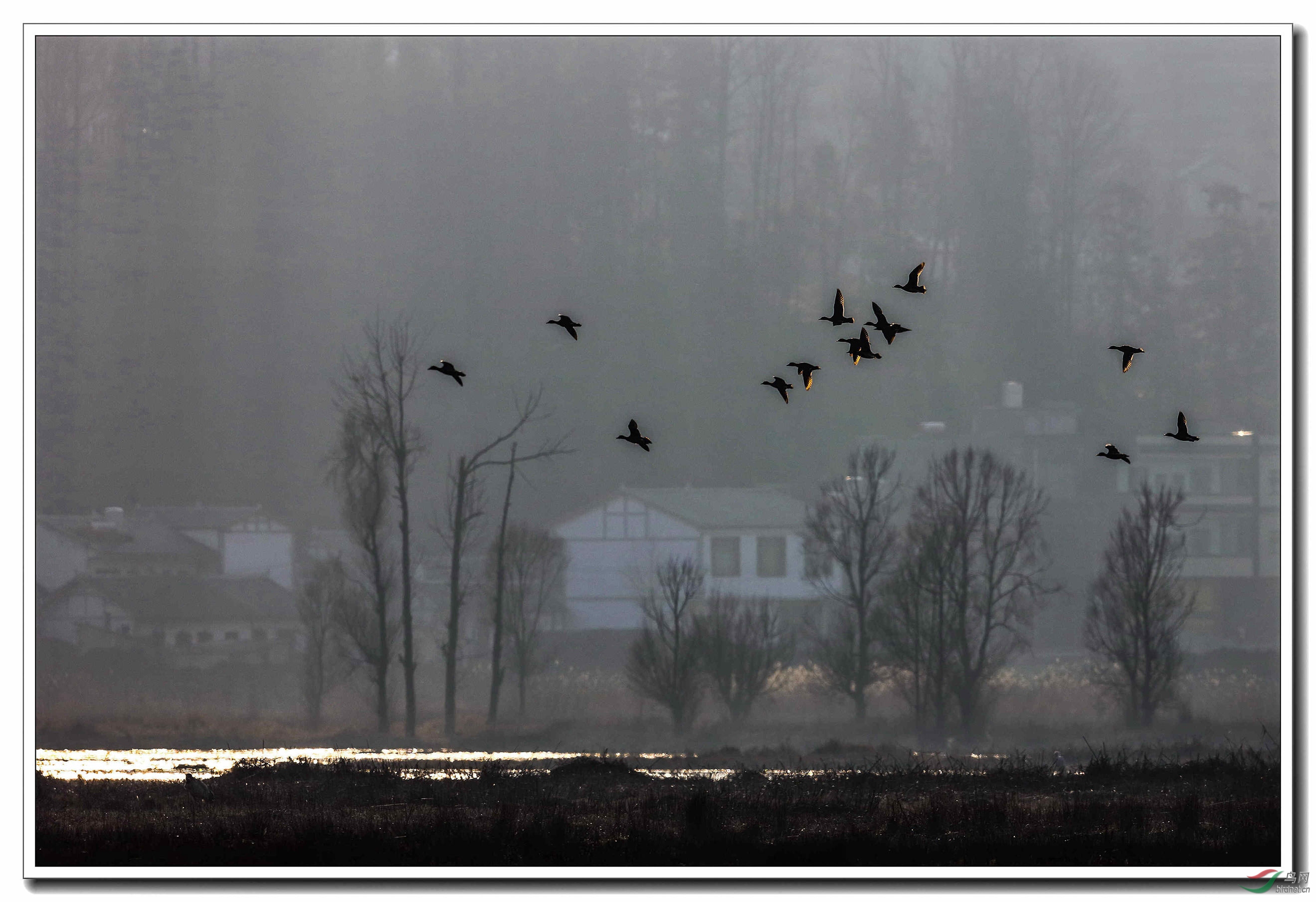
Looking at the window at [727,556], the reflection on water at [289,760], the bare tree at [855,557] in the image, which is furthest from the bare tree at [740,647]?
the reflection on water at [289,760]

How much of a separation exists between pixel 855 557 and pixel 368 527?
22281 mm

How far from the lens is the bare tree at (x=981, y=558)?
175 ft

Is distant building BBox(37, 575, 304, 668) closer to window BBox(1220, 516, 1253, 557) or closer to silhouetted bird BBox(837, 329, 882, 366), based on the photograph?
window BBox(1220, 516, 1253, 557)

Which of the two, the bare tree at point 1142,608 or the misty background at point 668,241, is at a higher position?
the misty background at point 668,241

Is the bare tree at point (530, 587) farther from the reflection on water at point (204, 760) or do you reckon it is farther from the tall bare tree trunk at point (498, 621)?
the reflection on water at point (204, 760)

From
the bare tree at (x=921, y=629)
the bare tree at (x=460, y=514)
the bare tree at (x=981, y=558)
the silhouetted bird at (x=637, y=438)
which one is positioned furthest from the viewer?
the bare tree at (x=981, y=558)

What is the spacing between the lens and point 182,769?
1064 inches

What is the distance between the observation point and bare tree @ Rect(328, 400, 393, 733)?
5406 cm

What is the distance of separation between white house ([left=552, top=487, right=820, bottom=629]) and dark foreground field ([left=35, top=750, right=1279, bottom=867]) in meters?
36.5

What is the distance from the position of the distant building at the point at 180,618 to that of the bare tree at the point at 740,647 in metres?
18.8

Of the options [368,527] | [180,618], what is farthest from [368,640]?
[180,618]

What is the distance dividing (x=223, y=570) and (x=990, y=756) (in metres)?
40.2

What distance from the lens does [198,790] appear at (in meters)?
22.2
